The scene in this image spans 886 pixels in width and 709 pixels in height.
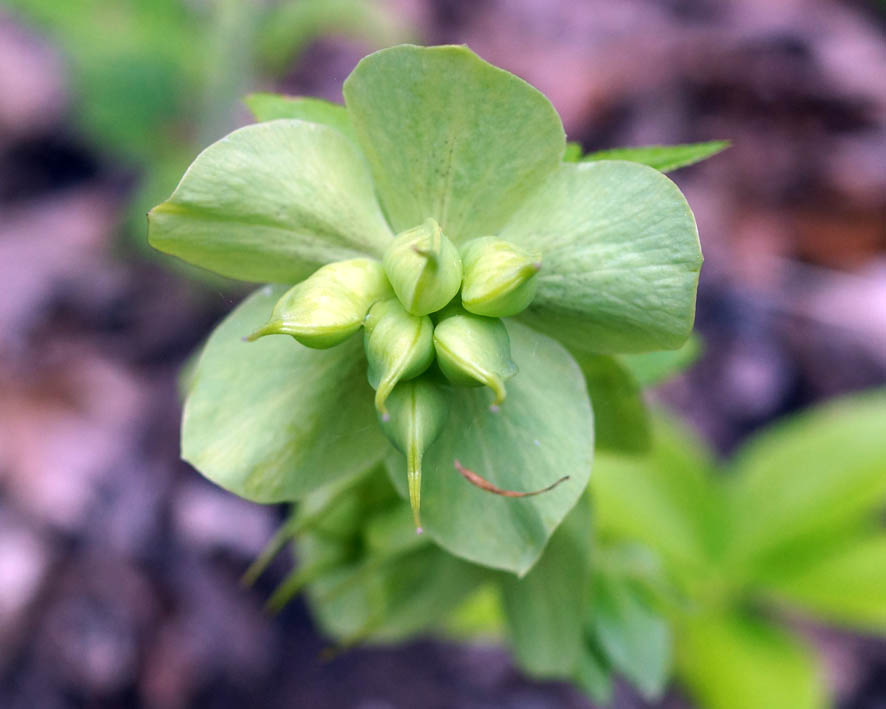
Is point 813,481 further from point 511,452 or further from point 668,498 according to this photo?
point 511,452

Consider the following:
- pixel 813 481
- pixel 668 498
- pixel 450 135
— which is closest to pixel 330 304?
pixel 450 135

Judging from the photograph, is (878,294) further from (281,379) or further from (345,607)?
(281,379)

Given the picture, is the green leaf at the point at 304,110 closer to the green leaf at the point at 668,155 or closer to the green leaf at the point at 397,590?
the green leaf at the point at 668,155

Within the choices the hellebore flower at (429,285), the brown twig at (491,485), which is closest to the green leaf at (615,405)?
the hellebore flower at (429,285)

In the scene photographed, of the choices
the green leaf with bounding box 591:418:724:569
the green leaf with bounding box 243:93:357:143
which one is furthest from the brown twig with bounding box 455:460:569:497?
the green leaf with bounding box 591:418:724:569

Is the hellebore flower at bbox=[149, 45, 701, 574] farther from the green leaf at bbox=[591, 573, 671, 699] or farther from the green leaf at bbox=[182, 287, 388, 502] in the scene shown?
the green leaf at bbox=[591, 573, 671, 699]
